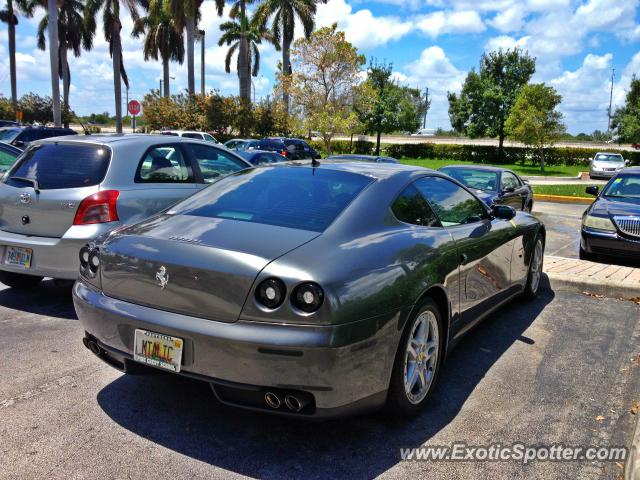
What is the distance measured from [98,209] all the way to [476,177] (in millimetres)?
7740

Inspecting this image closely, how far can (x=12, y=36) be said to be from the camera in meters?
48.9

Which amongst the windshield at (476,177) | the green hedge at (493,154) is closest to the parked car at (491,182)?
the windshield at (476,177)

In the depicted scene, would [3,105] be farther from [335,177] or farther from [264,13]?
[335,177]

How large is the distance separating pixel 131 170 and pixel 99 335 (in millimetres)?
2589

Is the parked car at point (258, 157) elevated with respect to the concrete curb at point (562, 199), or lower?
elevated

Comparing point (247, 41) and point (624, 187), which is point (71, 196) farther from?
point (247, 41)

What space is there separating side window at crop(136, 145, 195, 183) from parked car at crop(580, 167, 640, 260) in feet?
18.2

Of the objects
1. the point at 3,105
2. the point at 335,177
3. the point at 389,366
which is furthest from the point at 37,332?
the point at 3,105

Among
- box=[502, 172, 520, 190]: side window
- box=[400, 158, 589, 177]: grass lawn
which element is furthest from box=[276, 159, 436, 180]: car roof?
box=[400, 158, 589, 177]: grass lawn

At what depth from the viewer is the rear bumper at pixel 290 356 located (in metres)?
2.64

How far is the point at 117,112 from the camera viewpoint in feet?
121

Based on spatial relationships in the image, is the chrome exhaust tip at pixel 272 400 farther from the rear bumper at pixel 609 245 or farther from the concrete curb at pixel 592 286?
the rear bumper at pixel 609 245

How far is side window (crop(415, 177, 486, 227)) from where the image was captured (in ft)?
13.3

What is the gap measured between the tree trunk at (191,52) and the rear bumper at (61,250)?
1297 inches
